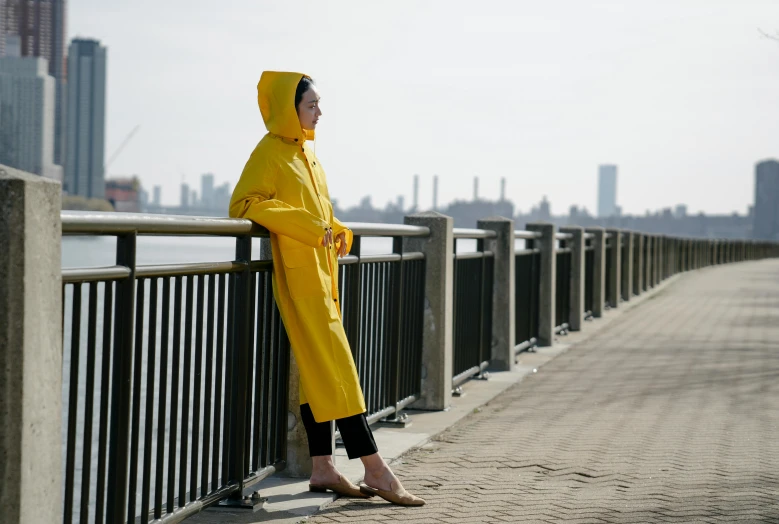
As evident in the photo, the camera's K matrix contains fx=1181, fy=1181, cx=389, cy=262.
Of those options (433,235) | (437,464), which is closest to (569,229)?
(433,235)

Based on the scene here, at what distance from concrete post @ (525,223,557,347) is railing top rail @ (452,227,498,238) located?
8.50ft

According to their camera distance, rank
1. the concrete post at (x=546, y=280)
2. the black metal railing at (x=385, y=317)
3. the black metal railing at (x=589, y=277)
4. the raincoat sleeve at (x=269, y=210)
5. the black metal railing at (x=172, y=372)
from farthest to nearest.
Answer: the black metal railing at (x=589, y=277) → the concrete post at (x=546, y=280) → the black metal railing at (x=385, y=317) → the raincoat sleeve at (x=269, y=210) → the black metal railing at (x=172, y=372)

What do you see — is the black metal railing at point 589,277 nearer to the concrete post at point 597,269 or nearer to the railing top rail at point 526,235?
the concrete post at point 597,269

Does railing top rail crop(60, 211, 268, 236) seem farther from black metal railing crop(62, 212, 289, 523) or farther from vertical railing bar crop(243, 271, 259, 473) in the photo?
vertical railing bar crop(243, 271, 259, 473)

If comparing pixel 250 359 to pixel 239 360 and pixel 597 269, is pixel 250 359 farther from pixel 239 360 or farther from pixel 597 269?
pixel 597 269

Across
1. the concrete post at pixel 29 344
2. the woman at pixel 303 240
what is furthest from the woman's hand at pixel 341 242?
the concrete post at pixel 29 344

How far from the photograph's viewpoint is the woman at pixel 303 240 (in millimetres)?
4848

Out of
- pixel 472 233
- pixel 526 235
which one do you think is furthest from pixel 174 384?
pixel 526 235

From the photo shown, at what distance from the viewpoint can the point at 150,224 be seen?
3.95 metres

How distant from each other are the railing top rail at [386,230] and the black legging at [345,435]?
113 centimetres

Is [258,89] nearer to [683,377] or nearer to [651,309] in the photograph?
[683,377]

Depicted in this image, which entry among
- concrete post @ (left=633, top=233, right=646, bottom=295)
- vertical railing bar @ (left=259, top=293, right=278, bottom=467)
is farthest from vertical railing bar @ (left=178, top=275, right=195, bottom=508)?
concrete post @ (left=633, top=233, right=646, bottom=295)

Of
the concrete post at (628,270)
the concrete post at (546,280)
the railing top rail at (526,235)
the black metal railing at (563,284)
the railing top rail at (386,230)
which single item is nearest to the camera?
the railing top rail at (386,230)

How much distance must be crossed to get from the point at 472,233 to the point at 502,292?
1560 millimetres
